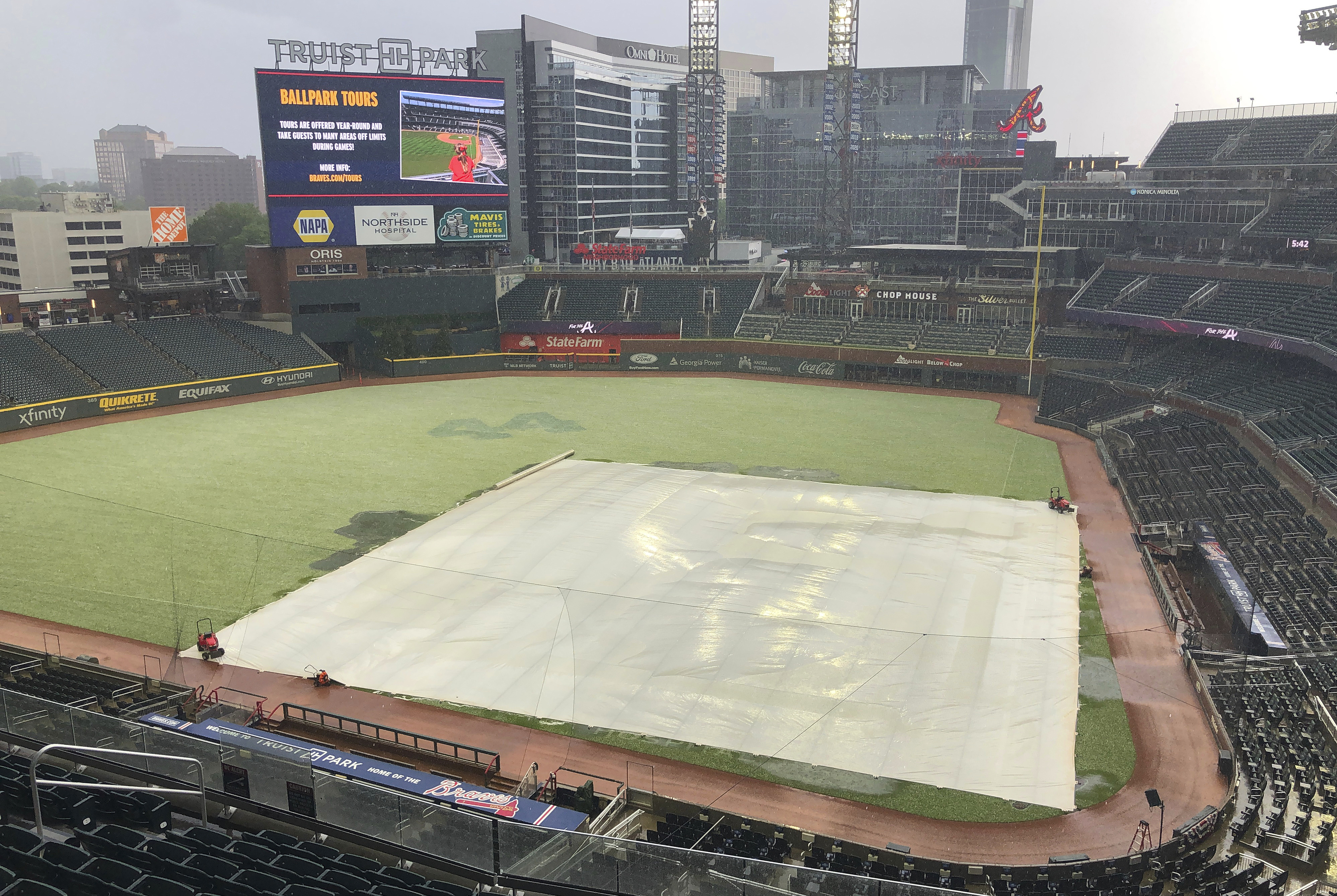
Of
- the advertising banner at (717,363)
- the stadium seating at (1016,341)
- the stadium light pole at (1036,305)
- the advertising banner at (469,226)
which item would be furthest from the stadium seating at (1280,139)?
the advertising banner at (469,226)

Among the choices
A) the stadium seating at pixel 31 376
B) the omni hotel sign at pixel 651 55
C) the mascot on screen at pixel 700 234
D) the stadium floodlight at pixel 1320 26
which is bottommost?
the stadium seating at pixel 31 376

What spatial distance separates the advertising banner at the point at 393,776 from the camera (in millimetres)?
17766

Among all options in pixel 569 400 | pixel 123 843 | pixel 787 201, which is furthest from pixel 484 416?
pixel 787 201

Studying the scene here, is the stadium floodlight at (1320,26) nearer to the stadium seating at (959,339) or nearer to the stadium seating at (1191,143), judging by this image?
the stadium seating at (1191,143)

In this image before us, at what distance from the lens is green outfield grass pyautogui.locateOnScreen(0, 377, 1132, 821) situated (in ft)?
98.6

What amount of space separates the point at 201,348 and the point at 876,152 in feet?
270

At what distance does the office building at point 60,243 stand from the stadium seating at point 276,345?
2101 inches

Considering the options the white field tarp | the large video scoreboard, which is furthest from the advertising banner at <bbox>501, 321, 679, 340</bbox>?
the white field tarp

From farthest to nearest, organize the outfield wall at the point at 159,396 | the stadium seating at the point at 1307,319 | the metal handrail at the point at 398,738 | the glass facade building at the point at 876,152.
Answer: the glass facade building at the point at 876,152 → the outfield wall at the point at 159,396 → the stadium seating at the point at 1307,319 → the metal handrail at the point at 398,738

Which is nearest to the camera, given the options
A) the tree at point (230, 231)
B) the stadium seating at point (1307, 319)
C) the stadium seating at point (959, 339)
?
the stadium seating at point (1307, 319)

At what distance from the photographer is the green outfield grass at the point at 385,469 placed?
3005 cm

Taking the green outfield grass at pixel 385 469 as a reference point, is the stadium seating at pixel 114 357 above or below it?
above

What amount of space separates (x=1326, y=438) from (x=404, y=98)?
5737cm

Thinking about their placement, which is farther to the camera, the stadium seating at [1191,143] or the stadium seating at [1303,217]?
the stadium seating at [1191,143]
